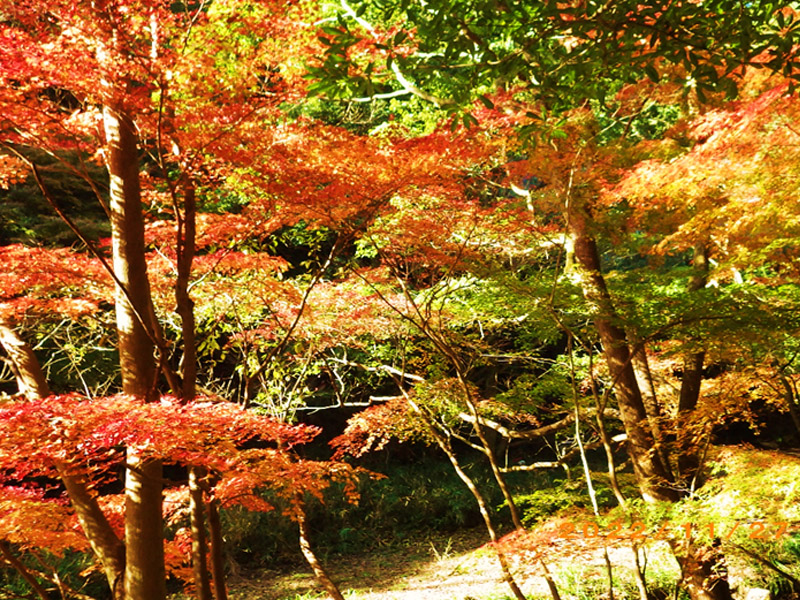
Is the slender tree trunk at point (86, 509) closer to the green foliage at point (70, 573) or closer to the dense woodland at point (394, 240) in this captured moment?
the dense woodland at point (394, 240)

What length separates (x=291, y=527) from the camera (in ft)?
30.6

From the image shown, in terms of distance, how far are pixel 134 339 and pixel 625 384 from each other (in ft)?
12.7

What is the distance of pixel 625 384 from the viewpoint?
5129mm

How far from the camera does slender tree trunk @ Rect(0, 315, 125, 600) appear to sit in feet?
11.3

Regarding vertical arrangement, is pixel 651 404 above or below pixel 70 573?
above

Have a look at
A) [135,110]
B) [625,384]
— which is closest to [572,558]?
[625,384]

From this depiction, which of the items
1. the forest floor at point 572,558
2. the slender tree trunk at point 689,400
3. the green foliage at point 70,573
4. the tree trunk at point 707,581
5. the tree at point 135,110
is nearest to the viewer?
the tree at point 135,110

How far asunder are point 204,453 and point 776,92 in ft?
12.9

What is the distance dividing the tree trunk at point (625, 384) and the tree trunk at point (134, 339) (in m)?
3.31

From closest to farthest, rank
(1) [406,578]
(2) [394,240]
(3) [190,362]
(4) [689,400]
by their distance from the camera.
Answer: (3) [190,362] → (4) [689,400] → (2) [394,240] → (1) [406,578]

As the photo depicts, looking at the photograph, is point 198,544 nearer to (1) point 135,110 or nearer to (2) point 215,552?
(2) point 215,552

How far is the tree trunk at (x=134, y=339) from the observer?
3299 millimetres

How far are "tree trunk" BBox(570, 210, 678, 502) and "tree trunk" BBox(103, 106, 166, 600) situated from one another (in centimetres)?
331

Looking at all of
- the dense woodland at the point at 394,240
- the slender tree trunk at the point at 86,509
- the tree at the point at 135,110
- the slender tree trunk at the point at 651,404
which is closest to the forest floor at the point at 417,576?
the dense woodland at the point at 394,240
